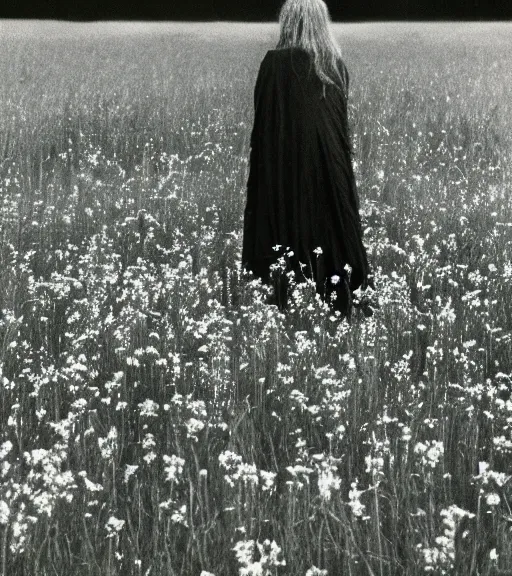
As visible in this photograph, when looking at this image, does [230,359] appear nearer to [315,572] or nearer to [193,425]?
[193,425]

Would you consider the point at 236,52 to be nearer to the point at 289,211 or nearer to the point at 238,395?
the point at 289,211

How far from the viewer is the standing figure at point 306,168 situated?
5.69m

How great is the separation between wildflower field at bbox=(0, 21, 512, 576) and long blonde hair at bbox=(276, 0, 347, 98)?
3.99ft

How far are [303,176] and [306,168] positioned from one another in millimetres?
55

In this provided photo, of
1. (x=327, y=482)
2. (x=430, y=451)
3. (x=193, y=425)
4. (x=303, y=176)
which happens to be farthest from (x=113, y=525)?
(x=303, y=176)

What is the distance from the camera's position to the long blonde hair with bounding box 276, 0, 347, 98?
557 centimetres

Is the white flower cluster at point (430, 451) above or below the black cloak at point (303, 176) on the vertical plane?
below

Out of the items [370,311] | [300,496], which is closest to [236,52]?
[370,311]

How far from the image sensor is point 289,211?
5891 mm

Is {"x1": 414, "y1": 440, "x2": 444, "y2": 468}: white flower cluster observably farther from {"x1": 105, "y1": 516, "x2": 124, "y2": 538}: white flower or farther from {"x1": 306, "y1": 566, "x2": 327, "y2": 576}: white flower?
{"x1": 105, "y1": 516, "x2": 124, "y2": 538}: white flower

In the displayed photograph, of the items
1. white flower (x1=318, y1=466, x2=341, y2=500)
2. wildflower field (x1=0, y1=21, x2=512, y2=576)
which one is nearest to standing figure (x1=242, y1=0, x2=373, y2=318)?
wildflower field (x1=0, y1=21, x2=512, y2=576)

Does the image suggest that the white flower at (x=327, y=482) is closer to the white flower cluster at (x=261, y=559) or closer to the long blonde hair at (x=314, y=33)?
the white flower cluster at (x=261, y=559)

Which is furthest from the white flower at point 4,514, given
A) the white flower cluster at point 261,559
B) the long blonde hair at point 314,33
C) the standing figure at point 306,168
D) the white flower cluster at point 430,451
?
the long blonde hair at point 314,33

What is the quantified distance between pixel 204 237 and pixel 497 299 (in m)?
2.34
